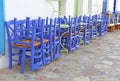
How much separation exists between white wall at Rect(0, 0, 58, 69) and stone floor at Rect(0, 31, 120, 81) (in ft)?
1.95

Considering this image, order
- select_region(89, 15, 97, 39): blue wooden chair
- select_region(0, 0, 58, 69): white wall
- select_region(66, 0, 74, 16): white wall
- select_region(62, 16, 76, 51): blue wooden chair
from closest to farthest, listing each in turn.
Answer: select_region(0, 0, 58, 69): white wall < select_region(62, 16, 76, 51): blue wooden chair < select_region(66, 0, 74, 16): white wall < select_region(89, 15, 97, 39): blue wooden chair

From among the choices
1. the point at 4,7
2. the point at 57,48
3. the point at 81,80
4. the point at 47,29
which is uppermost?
the point at 4,7

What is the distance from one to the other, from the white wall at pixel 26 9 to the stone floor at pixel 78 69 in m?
0.60

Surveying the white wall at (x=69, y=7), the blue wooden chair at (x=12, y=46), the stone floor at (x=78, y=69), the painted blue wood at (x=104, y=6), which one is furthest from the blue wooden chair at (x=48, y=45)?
the painted blue wood at (x=104, y=6)

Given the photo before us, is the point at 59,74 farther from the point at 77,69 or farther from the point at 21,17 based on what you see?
the point at 21,17

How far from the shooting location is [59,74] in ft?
12.8

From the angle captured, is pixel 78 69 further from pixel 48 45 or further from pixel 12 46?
pixel 12 46

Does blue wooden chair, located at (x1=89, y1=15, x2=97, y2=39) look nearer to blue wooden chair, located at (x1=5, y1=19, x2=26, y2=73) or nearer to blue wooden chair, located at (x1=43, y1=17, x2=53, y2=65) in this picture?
blue wooden chair, located at (x1=43, y1=17, x2=53, y2=65)

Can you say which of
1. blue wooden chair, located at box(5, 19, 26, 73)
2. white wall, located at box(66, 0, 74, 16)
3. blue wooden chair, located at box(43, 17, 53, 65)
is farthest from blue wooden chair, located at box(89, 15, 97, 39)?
blue wooden chair, located at box(5, 19, 26, 73)

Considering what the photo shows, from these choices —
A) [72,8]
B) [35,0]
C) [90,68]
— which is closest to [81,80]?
[90,68]

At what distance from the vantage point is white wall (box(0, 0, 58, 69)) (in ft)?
13.7

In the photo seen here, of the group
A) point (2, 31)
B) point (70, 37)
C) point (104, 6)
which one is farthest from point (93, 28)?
point (2, 31)

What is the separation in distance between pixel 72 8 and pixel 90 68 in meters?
3.59

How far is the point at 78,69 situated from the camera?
4.21 m
